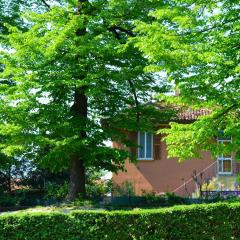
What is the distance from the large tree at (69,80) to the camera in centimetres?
1800

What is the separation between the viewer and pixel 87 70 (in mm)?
18344

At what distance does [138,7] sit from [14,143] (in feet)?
22.3

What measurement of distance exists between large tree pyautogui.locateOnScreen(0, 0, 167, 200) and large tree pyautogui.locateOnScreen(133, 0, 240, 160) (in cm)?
407

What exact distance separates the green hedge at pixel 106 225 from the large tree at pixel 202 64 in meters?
1.68

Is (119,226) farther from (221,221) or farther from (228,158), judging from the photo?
(228,158)


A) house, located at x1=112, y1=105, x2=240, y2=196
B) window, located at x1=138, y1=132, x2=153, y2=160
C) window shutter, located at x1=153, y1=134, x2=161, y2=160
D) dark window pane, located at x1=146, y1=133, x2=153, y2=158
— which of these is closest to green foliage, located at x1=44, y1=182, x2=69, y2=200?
house, located at x1=112, y1=105, x2=240, y2=196

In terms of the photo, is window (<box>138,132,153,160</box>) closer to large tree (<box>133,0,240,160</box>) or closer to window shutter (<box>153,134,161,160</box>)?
window shutter (<box>153,134,161,160</box>)

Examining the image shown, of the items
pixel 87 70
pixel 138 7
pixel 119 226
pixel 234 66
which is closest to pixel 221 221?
pixel 119 226

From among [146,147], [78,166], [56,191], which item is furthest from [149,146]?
[78,166]

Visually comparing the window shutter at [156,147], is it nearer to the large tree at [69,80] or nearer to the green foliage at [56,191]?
the green foliage at [56,191]

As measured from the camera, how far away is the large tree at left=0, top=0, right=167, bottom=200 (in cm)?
1800

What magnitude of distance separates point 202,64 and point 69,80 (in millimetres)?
6057

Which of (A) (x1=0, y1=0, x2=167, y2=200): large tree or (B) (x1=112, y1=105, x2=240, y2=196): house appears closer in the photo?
(A) (x1=0, y1=0, x2=167, y2=200): large tree

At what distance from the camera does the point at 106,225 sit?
12.8 metres
